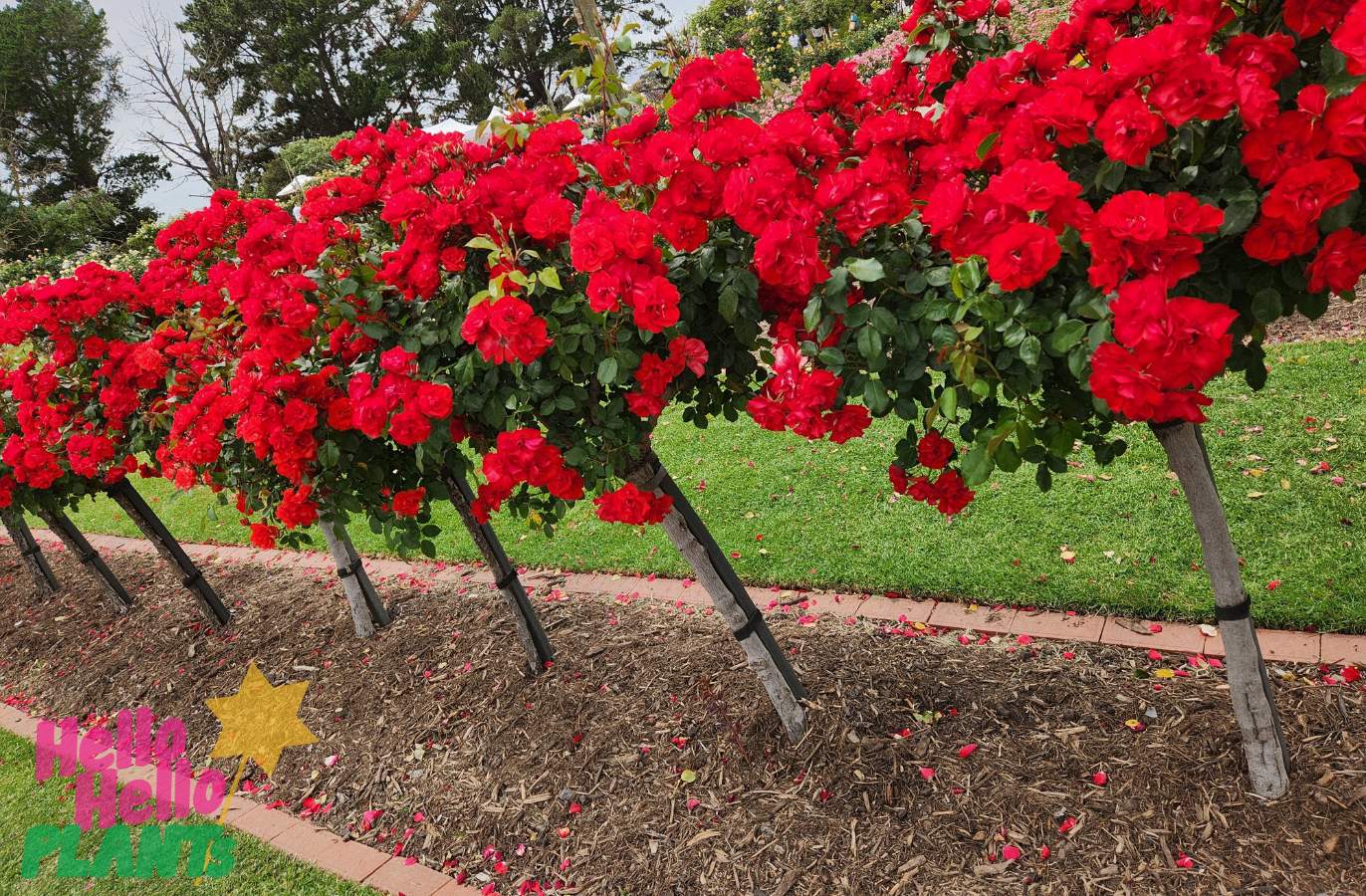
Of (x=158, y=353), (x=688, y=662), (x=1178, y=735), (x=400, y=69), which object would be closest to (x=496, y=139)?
(x=158, y=353)

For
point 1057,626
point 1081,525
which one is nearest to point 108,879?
point 1057,626

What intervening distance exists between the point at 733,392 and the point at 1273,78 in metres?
1.31

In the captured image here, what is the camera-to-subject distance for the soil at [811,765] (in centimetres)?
217

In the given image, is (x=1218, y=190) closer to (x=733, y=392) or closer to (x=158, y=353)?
(x=733, y=392)

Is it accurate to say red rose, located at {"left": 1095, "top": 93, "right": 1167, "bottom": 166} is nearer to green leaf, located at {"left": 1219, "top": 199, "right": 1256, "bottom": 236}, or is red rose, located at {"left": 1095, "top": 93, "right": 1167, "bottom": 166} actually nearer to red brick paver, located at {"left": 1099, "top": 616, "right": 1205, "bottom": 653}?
green leaf, located at {"left": 1219, "top": 199, "right": 1256, "bottom": 236}

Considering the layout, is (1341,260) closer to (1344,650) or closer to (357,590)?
(1344,650)

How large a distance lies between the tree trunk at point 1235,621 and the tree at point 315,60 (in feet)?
102

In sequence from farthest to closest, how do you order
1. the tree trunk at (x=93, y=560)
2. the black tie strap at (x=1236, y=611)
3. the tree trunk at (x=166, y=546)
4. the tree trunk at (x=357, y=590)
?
the tree trunk at (x=93, y=560) < the tree trunk at (x=166, y=546) < the tree trunk at (x=357, y=590) < the black tie strap at (x=1236, y=611)

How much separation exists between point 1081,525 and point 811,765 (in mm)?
1904

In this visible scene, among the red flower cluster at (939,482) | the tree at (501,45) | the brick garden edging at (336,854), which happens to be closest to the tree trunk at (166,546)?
the brick garden edging at (336,854)

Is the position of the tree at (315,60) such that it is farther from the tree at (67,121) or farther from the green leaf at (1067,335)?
the green leaf at (1067,335)

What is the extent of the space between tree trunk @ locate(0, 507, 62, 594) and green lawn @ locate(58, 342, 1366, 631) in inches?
121

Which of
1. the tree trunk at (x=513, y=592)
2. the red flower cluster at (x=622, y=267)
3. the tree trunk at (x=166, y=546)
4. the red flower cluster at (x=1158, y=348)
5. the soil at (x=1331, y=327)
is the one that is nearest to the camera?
the red flower cluster at (x=1158, y=348)

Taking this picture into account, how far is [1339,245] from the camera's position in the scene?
1.28 metres
